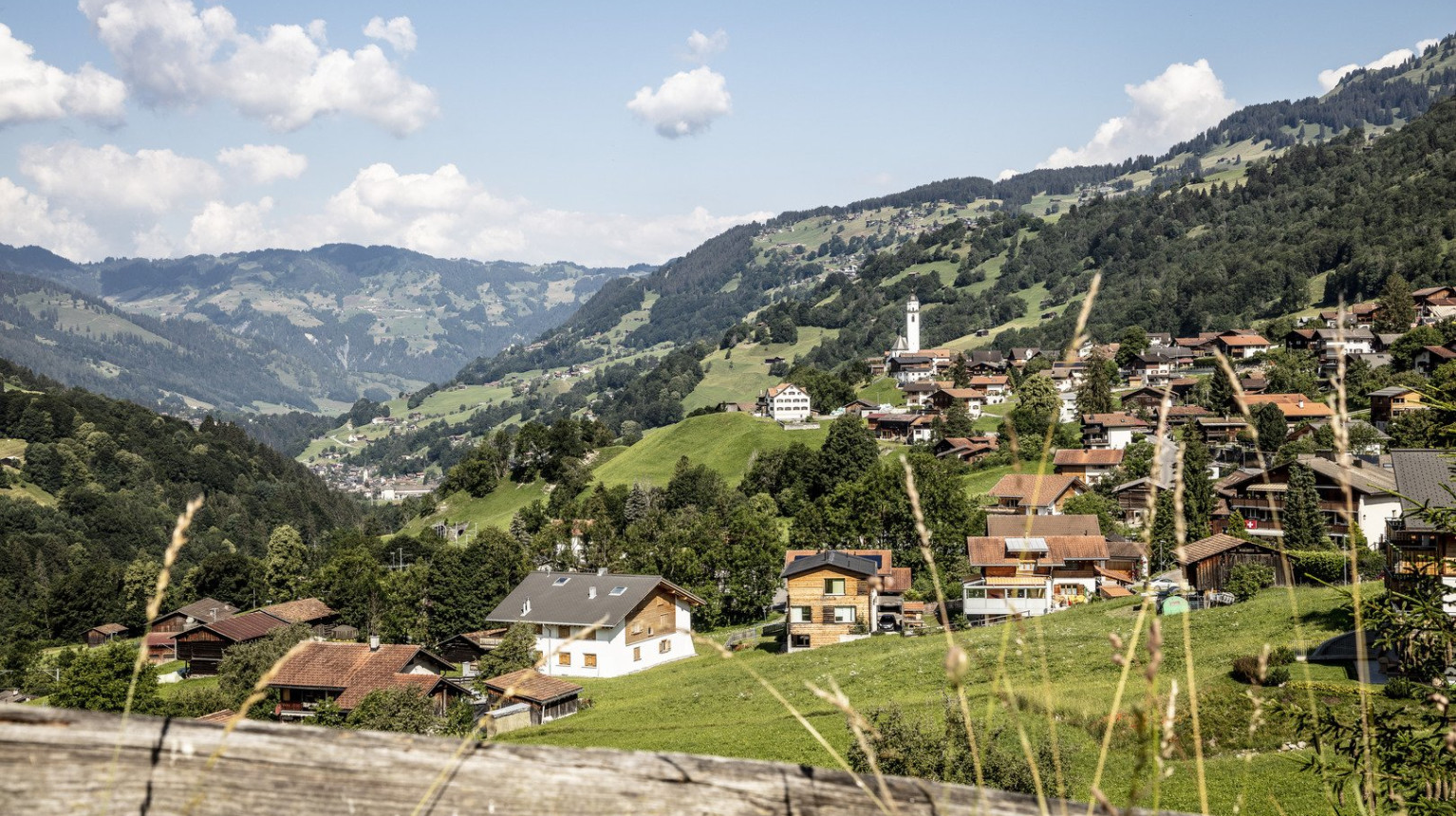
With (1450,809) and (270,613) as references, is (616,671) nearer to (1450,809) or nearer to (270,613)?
(270,613)

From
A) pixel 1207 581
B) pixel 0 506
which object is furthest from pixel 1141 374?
pixel 0 506

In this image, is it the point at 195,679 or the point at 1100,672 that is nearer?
the point at 1100,672

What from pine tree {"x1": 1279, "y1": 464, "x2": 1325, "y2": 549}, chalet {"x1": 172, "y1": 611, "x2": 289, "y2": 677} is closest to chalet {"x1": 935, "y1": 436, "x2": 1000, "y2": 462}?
pine tree {"x1": 1279, "y1": 464, "x2": 1325, "y2": 549}

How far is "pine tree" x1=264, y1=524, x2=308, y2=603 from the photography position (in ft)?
294

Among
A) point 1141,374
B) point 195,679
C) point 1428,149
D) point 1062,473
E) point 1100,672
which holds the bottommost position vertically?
point 195,679

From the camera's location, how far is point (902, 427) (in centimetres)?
10825

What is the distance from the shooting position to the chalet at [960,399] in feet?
372

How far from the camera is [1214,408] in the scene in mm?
87375

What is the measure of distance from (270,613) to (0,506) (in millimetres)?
78603

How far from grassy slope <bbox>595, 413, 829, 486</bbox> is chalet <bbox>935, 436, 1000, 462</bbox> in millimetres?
16579

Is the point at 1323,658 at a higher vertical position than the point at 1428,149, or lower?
lower

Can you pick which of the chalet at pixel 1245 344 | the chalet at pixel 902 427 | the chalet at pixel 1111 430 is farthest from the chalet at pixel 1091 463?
the chalet at pixel 1245 344

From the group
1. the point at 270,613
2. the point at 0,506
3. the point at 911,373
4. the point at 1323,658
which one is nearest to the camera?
the point at 1323,658

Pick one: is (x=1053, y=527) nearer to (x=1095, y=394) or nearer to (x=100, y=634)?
(x=1095, y=394)
